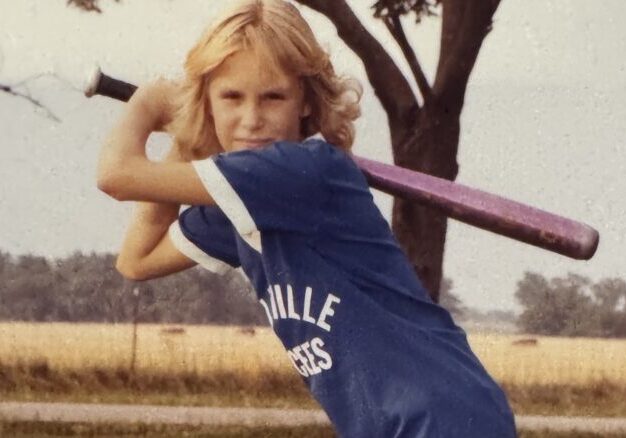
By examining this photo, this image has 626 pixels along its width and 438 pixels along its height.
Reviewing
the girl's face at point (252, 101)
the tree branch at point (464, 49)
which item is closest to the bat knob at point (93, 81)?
the girl's face at point (252, 101)

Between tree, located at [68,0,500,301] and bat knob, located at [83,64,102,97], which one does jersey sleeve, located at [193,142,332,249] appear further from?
tree, located at [68,0,500,301]

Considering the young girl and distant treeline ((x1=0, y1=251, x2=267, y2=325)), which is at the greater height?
the young girl

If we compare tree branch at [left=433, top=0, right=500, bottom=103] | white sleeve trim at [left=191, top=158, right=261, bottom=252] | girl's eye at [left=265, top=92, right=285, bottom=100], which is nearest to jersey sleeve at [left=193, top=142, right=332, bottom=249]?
white sleeve trim at [left=191, top=158, right=261, bottom=252]

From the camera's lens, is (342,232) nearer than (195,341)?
Yes

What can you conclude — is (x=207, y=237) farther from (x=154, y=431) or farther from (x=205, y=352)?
(x=205, y=352)

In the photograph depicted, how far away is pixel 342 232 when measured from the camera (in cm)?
230

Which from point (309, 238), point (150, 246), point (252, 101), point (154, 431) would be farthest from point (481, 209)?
point (154, 431)

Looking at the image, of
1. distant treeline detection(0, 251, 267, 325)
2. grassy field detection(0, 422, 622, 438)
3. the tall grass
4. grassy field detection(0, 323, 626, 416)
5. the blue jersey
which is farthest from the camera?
the tall grass

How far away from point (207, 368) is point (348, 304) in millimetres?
6670

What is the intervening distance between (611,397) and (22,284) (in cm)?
374

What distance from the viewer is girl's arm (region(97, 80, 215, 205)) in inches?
91.7

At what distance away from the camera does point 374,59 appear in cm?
832

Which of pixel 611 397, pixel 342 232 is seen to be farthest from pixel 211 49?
pixel 611 397

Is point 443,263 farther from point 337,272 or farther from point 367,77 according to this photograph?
point 337,272
